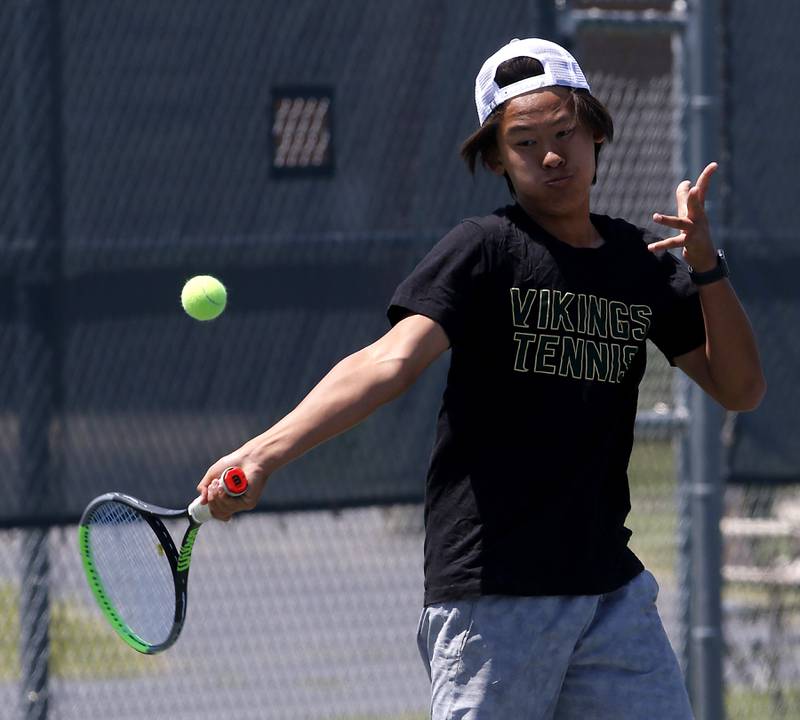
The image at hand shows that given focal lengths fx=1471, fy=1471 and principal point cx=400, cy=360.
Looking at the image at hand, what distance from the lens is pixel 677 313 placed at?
281 cm

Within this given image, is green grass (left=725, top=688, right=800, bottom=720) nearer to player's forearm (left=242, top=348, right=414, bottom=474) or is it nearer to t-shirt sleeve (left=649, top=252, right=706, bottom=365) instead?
t-shirt sleeve (left=649, top=252, right=706, bottom=365)

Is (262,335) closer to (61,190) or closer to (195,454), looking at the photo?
(195,454)

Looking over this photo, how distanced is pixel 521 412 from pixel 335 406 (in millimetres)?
388

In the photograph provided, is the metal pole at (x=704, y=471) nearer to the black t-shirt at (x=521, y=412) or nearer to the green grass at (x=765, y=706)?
the green grass at (x=765, y=706)

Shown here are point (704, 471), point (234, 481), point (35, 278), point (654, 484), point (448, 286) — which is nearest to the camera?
point (234, 481)

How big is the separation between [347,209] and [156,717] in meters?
1.58

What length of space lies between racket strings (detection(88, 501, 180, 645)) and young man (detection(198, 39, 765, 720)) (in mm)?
578

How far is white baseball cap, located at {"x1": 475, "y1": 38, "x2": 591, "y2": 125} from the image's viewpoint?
267 cm

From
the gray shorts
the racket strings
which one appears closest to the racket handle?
the gray shorts

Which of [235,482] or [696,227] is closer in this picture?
[235,482]

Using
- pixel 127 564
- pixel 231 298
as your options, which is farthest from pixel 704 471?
pixel 127 564

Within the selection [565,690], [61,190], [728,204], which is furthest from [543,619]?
[728,204]

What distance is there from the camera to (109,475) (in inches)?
161

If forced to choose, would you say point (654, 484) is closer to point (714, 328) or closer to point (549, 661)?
point (714, 328)
